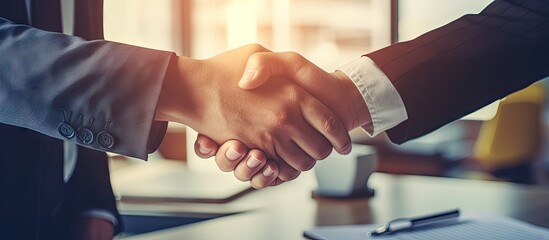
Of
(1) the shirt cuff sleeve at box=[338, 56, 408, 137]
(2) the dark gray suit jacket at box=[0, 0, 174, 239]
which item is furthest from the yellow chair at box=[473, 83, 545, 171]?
(2) the dark gray suit jacket at box=[0, 0, 174, 239]

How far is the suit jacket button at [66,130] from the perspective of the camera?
0.97 meters

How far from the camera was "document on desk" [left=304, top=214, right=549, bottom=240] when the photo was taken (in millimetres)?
1016

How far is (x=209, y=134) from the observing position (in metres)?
1.08

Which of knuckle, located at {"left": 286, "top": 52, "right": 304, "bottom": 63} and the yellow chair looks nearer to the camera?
knuckle, located at {"left": 286, "top": 52, "right": 304, "bottom": 63}

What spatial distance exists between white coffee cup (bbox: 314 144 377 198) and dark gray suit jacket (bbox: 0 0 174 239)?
0.43m

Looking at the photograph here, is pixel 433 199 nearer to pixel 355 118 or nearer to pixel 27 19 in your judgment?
pixel 355 118

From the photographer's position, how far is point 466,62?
4.27ft

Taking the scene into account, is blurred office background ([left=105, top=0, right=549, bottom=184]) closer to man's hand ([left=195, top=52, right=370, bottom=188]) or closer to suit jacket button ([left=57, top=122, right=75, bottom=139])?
man's hand ([left=195, top=52, right=370, bottom=188])

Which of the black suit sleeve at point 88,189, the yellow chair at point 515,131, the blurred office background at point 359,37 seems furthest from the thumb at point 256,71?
the yellow chair at point 515,131

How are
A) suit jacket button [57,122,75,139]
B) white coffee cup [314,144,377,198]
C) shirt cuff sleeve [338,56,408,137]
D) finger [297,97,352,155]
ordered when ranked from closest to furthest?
suit jacket button [57,122,75,139] < finger [297,97,352,155] < shirt cuff sleeve [338,56,408,137] < white coffee cup [314,144,377,198]

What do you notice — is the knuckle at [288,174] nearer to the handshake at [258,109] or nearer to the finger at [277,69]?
the handshake at [258,109]

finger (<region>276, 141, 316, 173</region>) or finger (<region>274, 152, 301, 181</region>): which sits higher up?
finger (<region>276, 141, 316, 173</region>)

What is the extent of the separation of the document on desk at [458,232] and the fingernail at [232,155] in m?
0.15

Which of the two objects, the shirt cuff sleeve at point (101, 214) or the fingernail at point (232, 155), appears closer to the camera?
the fingernail at point (232, 155)
